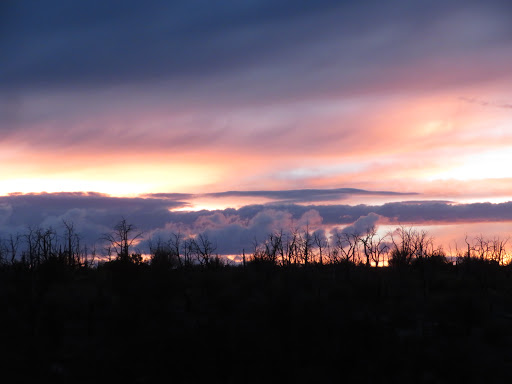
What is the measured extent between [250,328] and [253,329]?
171mm

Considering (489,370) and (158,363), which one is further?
(158,363)

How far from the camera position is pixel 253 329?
2670cm

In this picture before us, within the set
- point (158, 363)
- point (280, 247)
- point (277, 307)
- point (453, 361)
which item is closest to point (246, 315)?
point (277, 307)

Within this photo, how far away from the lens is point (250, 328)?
26797 millimetres

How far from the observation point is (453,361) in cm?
2303

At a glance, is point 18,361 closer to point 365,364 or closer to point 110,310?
point 110,310

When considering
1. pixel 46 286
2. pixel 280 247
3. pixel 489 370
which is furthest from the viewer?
pixel 280 247

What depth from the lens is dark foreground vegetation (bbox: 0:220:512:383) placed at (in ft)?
76.0

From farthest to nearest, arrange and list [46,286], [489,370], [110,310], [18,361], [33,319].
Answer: [46,286], [110,310], [33,319], [18,361], [489,370]

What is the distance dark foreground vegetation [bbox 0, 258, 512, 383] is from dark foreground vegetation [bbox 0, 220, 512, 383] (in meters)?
0.07

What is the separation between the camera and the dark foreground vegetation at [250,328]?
76.0 feet

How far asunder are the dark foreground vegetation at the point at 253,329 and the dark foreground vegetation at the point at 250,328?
70 mm

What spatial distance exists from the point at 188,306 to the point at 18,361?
9411 millimetres

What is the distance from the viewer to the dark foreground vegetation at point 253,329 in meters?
23.2
